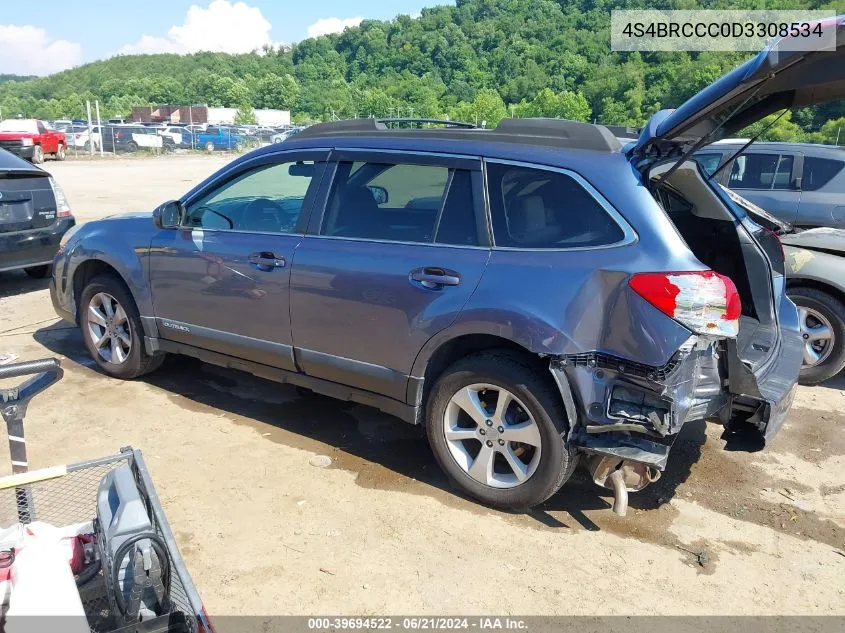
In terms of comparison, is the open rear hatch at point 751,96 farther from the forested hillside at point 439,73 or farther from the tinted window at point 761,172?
the forested hillside at point 439,73

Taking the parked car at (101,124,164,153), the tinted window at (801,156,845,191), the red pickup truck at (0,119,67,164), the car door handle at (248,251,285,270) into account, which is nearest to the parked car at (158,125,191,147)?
the parked car at (101,124,164,153)

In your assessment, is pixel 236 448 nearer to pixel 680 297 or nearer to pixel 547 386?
pixel 547 386

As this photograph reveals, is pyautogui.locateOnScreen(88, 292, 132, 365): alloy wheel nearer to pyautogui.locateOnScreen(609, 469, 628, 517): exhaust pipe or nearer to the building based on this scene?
pyautogui.locateOnScreen(609, 469, 628, 517): exhaust pipe

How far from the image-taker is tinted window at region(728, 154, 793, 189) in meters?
7.69

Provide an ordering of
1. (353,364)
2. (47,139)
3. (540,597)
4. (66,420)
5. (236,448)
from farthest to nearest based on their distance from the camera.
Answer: (47,139) → (66,420) → (236,448) → (353,364) → (540,597)

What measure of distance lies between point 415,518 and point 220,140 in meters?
47.6

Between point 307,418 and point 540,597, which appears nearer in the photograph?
point 540,597

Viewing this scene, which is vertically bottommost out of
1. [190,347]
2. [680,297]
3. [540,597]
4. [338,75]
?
[540,597]

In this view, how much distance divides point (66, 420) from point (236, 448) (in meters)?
1.21

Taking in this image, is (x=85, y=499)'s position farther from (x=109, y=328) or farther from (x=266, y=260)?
(x=109, y=328)

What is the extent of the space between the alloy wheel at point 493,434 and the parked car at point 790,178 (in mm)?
5161

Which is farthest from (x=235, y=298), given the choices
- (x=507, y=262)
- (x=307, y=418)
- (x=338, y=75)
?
(x=338, y=75)

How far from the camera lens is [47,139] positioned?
28984 millimetres

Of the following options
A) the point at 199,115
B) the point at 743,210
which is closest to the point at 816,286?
the point at 743,210
